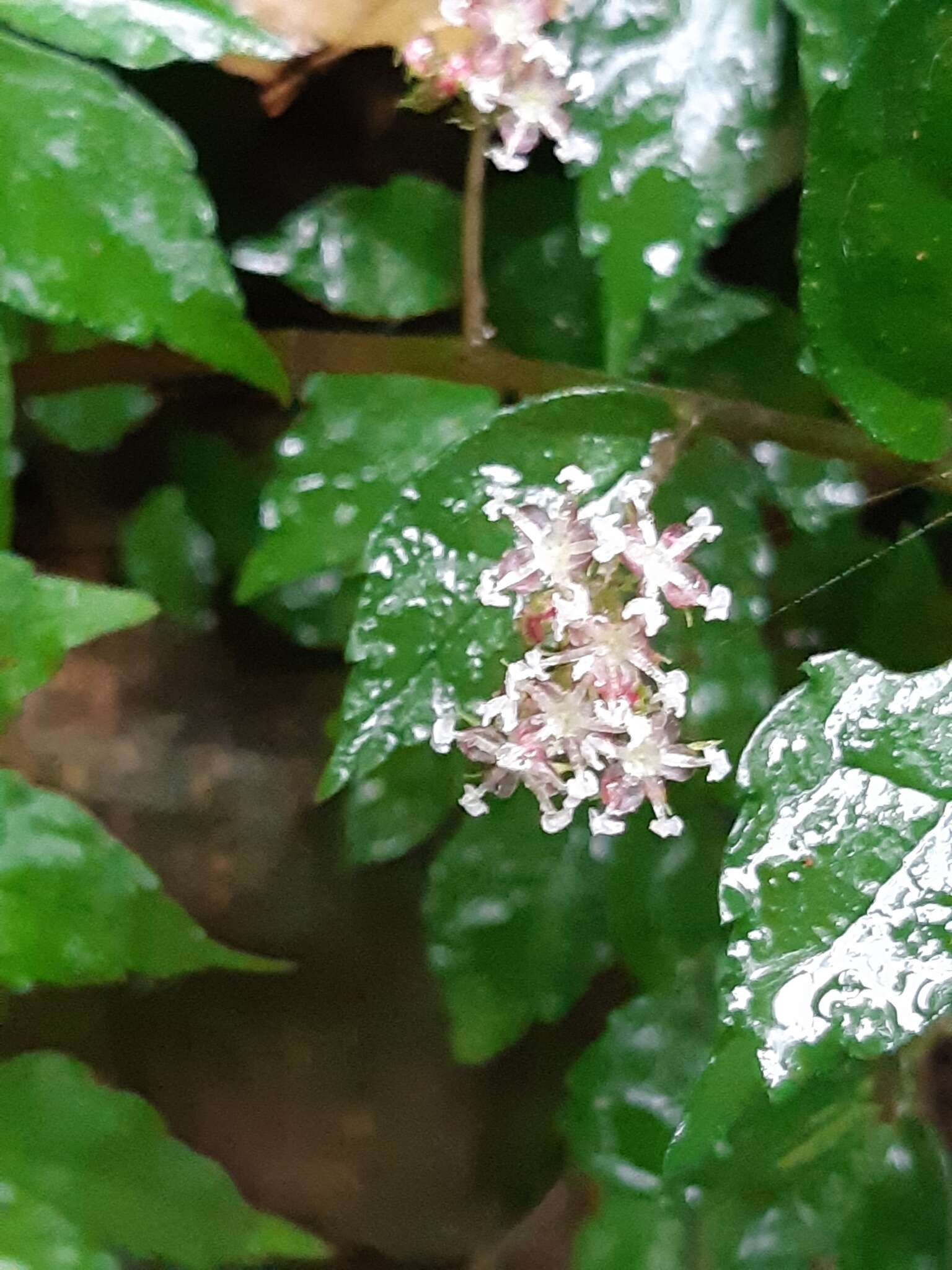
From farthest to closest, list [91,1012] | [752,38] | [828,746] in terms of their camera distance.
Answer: [91,1012], [752,38], [828,746]

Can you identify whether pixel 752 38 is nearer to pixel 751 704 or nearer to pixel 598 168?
pixel 598 168

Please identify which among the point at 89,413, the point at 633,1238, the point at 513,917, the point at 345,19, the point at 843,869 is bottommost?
the point at 633,1238

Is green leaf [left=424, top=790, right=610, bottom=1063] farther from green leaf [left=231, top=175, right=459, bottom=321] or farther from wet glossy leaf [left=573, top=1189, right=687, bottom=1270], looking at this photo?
green leaf [left=231, top=175, right=459, bottom=321]

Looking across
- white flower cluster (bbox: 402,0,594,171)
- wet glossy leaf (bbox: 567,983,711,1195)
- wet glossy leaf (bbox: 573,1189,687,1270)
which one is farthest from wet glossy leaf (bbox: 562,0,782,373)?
wet glossy leaf (bbox: 573,1189,687,1270)

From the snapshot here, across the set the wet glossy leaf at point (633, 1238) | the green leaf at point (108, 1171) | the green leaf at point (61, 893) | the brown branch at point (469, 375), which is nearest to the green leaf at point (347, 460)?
the brown branch at point (469, 375)

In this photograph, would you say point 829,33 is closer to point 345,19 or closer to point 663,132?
point 663,132

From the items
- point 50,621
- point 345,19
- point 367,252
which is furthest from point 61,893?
point 345,19

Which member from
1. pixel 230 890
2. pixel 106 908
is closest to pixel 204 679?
pixel 230 890
